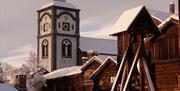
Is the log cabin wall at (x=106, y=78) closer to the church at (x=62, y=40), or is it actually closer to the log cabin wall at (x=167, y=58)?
the log cabin wall at (x=167, y=58)

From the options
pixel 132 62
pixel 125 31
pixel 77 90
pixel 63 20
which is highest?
pixel 63 20

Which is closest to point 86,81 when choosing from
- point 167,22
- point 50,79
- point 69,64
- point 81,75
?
point 81,75

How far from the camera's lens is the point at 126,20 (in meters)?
15.5

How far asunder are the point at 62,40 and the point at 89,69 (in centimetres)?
4193

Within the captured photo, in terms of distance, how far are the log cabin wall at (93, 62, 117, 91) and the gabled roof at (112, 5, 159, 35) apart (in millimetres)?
22539

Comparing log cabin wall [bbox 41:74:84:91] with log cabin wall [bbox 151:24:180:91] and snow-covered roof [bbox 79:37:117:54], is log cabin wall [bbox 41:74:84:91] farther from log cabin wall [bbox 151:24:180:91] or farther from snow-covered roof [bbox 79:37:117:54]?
snow-covered roof [bbox 79:37:117:54]

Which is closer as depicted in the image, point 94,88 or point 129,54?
point 129,54

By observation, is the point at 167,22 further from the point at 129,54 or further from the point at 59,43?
the point at 59,43

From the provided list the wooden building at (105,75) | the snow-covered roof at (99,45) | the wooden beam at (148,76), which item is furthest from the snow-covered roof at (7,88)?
the snow-covered roof at (99,45)

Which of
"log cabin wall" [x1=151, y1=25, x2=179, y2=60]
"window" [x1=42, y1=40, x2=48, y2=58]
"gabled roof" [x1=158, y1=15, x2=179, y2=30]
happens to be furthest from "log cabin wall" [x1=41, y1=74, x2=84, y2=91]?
"window" [x1=42, y1=40, x2=48, y2=58]

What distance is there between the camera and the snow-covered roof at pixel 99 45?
84.4 metres

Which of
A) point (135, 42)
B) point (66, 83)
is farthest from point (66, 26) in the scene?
point (135, 42)

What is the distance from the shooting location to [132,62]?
623 inches

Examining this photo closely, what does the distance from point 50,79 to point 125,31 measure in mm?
38831
